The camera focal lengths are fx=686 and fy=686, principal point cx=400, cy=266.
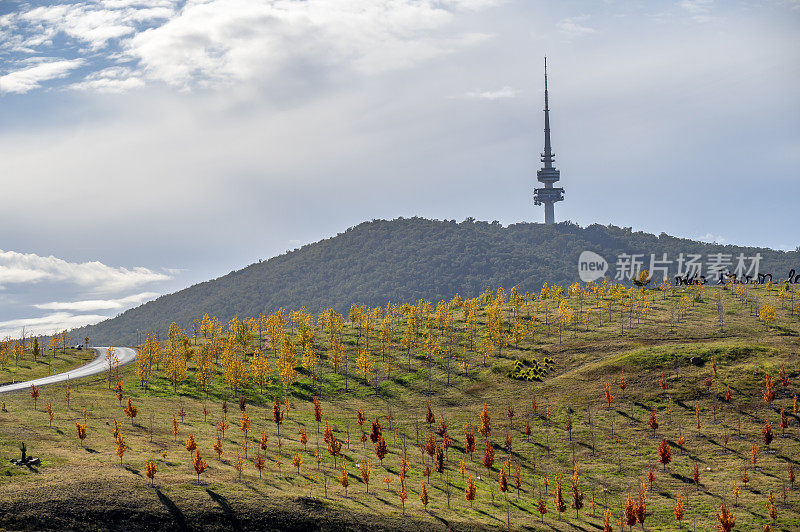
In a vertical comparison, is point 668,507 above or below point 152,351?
below

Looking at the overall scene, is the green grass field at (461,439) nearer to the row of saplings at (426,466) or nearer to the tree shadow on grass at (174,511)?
the tree shadow on grass at (174,511)

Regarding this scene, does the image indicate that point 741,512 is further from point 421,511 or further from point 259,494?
point 259,494

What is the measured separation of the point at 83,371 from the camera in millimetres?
116250

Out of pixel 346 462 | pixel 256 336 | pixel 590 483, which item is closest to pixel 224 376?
pixel 256 336

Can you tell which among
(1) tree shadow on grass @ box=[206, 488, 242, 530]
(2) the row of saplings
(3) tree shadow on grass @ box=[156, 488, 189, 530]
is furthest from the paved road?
(1) tree shadow on grass @ box=[206, 488, 242, 530]

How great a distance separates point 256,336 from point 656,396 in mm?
85469

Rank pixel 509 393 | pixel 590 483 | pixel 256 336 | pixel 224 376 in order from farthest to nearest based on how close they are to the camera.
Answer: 1. pixel 256 336
2. pixel 224 376
3. pixel 509 393
4. pixel 590 483

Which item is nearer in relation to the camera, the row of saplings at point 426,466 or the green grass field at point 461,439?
the green grass field at point 461,439

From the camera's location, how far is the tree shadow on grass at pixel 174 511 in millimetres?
44438

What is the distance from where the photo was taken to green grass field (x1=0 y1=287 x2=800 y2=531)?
47844 mm

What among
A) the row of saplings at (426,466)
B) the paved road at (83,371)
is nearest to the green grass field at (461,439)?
the row of saplings at (426,466)

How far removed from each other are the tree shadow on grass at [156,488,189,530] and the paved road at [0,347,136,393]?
58.5m

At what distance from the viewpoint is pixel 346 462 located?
64625 mm

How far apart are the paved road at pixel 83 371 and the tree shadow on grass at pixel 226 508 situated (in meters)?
59.5
